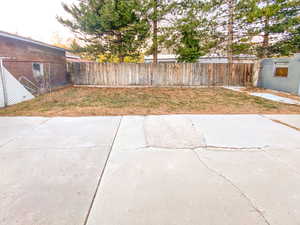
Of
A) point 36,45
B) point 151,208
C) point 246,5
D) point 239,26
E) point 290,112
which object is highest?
point 246,5

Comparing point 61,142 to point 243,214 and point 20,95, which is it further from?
point 20,95

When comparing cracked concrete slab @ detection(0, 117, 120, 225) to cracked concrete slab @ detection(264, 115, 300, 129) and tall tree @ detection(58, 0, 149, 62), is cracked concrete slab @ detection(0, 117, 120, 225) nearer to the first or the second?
cracked concrete slab @ detection(264, 115, 300, 129)

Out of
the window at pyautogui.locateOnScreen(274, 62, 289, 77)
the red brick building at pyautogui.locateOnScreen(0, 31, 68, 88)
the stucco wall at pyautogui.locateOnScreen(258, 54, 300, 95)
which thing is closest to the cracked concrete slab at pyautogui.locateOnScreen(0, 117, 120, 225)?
the red brick building at pyautogui.locateOnScreen(0, 31, 68, 88)

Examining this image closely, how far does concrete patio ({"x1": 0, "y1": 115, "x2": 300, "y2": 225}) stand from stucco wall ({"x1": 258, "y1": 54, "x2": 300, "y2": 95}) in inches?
241

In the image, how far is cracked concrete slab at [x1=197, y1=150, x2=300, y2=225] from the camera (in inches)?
58.2

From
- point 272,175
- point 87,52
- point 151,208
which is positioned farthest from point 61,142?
point 87,52

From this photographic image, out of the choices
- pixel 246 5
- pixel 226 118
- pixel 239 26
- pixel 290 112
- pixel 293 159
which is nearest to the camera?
pixel 293 159

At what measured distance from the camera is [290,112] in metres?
4.99

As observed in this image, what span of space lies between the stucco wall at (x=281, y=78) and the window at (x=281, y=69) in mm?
152

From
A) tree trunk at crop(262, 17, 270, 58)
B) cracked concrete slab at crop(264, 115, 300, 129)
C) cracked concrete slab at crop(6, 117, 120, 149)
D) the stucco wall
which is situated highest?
tree trunk at crop(262, 17, 270, 58)

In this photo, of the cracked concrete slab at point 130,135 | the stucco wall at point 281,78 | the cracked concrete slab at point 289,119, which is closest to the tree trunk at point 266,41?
the stucco wall at point 281,78

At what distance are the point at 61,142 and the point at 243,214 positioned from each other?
282cm

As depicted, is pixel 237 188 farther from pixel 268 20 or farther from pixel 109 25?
pixel 268 20

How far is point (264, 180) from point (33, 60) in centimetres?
1039
